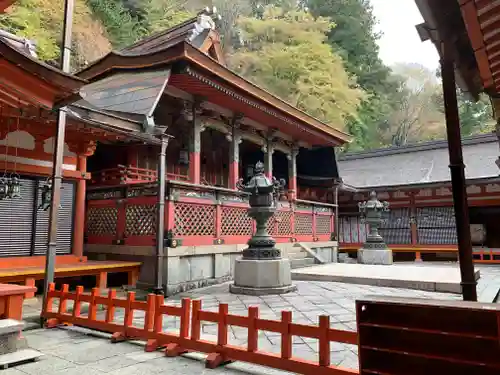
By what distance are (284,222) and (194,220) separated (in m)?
4.84

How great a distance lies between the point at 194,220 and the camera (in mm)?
9398

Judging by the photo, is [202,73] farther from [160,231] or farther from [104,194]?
[160,231]

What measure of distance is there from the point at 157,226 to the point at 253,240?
2.08 metres

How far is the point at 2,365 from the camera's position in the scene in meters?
3.95

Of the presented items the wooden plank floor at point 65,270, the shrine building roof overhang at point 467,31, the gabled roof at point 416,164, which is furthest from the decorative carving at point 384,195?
the shrine building roof overhang at point 467,31

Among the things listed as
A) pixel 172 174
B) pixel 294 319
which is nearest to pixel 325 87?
pixel 172 174

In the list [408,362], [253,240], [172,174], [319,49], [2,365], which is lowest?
[2,365]

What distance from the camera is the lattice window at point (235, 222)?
1048 centimetres

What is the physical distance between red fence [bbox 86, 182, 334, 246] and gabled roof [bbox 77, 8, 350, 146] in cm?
293

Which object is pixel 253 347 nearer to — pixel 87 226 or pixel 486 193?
pixel 87 226

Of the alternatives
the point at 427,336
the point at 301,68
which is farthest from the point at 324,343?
the point at 301,68

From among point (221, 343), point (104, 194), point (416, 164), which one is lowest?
point (221, 343)

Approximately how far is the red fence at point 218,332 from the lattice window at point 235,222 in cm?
534

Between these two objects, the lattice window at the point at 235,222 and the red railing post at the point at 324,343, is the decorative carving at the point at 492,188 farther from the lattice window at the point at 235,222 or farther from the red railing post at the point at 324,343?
the red railing post at the point at 324,343
